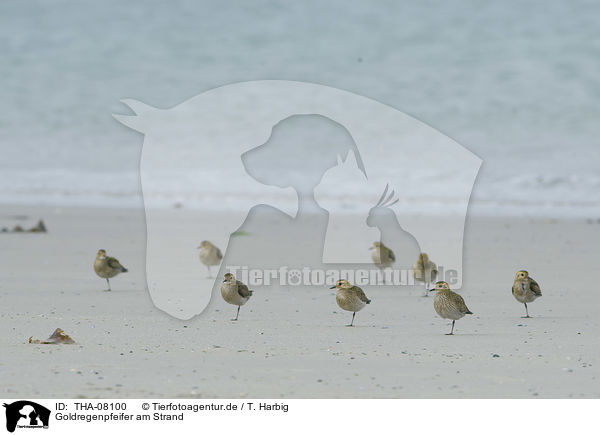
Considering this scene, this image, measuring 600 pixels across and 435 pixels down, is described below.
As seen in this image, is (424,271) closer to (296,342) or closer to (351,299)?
(351,299)

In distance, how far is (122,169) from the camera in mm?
22531

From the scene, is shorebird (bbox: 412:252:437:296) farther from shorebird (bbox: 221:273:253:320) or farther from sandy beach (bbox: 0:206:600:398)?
shorebird (bbox: 221:273:253:320)

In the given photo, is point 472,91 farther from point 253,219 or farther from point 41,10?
point 41,10

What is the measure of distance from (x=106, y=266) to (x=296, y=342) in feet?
9.82

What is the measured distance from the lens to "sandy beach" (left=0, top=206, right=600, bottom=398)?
489cm

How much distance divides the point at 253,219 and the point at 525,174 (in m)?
8.06

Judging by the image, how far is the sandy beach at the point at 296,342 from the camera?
4891mm

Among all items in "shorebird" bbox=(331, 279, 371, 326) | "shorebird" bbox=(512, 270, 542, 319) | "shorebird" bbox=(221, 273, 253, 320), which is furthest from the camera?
"shorebird" bbox=(512, 270, 542, 319)
